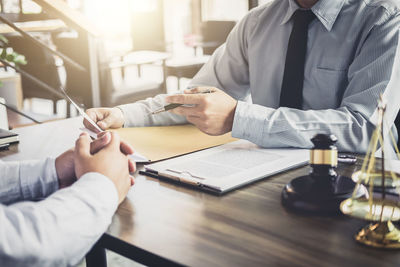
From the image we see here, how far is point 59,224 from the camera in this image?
0.67m

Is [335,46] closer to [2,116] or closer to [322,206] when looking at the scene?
[322,206]

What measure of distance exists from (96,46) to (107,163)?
2843 millimetres

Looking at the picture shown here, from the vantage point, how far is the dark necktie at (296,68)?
149cm

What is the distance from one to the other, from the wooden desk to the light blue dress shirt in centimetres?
33

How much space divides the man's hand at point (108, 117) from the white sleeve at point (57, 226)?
691 mm

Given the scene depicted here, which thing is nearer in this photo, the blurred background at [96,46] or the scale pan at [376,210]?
the scale pan at [376,210]

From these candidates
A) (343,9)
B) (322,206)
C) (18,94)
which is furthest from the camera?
(18,94)

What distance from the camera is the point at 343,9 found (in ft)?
4.77

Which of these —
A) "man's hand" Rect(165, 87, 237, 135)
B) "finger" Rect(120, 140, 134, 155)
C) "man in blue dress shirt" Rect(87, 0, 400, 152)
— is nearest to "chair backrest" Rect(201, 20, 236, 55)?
"man in blue dress shirt" Rect(87, 0, 400, 152)

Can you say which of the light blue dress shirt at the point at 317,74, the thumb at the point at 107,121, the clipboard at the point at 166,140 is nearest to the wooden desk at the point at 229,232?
the clipboard at the point at 166,140

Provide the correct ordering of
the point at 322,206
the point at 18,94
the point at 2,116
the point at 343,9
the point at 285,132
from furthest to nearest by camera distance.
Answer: the point at 18,94 → the point at 2,116 → the point at 343,9 → the point at 285,132 → the point at 322,206

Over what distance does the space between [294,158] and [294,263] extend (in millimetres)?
487

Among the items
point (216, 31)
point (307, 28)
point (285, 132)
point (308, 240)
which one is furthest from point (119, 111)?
point (216, 31)

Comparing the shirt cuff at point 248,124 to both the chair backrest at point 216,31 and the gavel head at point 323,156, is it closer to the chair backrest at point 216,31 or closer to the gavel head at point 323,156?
the gavel head at point 323,156
